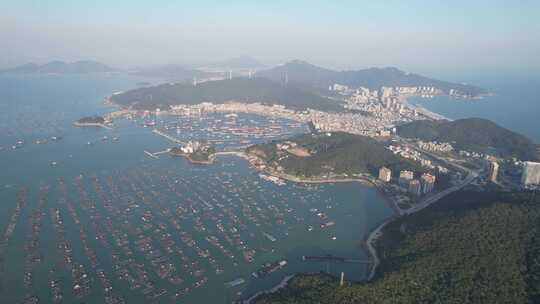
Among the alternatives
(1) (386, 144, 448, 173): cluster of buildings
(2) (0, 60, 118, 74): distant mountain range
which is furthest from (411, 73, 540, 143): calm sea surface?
(2) (0, 60, 118, 74): distant mountain range

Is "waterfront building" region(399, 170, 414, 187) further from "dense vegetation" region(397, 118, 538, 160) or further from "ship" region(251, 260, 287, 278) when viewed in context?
"dense vegetation" region(397, 118, 538, 160)

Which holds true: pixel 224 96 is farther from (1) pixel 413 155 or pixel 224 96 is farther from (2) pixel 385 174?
(2) pixel 385 174

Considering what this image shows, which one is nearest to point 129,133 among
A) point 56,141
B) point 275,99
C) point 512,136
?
point 56,141

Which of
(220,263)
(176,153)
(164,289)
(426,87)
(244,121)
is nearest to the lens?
(164,289)

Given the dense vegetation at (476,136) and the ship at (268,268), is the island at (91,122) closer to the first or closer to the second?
the dense vegetation at (476,136)

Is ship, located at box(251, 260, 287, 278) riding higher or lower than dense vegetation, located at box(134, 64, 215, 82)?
lower

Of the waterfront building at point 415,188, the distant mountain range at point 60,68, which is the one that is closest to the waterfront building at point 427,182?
the waterfront building at point 415,188

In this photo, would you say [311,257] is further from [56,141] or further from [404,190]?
[56,141]
